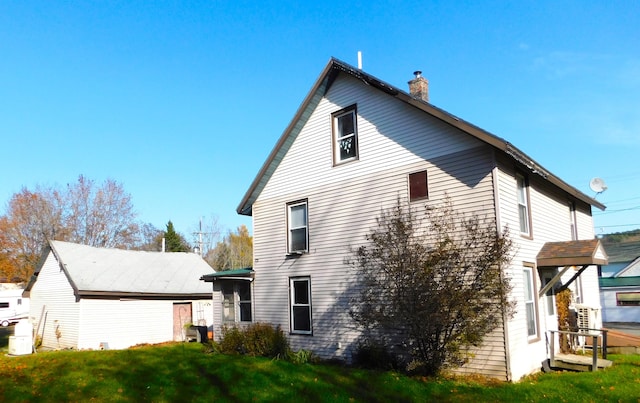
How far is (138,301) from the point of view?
25.0m

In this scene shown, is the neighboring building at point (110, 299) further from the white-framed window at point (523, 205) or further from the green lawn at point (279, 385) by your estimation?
the white-framed window at point (523, 205)

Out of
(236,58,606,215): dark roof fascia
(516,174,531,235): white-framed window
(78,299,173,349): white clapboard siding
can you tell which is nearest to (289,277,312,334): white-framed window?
→ (236,58,606,215): dark roof fascia

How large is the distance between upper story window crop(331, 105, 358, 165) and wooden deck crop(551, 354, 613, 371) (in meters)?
8.13

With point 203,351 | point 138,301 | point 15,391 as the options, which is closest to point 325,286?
point 203,351

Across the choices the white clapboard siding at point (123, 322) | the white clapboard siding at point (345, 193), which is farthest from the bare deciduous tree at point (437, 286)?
the white clapboard siding at point (123, 322)

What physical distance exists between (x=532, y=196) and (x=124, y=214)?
47.7m

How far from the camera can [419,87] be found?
16.2 metres

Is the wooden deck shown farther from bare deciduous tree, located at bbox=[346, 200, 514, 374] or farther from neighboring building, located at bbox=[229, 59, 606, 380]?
bare deciduous tree, located at bbox=[346, 200, 514, 374]

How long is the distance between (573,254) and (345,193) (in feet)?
22.0

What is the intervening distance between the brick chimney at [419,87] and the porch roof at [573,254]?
20.3ft

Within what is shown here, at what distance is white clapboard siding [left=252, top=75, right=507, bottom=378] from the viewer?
12.5 m

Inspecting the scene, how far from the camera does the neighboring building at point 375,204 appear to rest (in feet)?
40.1

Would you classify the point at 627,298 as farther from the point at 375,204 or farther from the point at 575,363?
the point at 375,204

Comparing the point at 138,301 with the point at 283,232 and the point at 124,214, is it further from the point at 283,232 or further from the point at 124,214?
the point at 124,214
